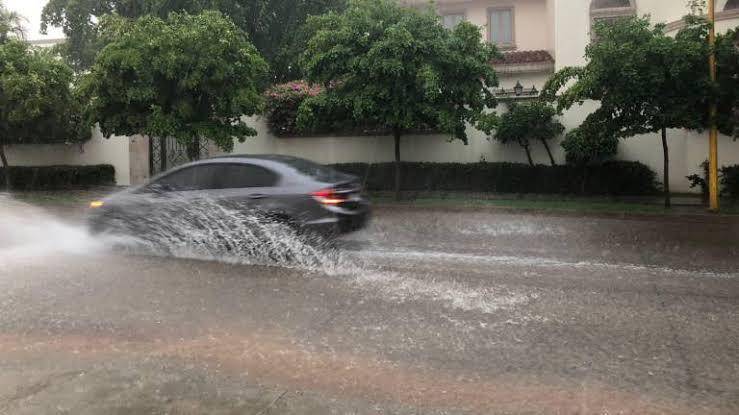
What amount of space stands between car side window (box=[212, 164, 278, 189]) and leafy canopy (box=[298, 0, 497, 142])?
7128mm

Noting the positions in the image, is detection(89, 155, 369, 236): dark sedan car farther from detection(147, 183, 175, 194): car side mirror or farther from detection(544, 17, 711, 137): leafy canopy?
detection(544, 17, 711, 137): leafy canopy

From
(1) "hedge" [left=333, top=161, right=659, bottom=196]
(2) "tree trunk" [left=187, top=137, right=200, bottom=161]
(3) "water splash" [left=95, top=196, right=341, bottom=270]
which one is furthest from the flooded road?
(2) "tree trunk" [left=187, top=137, right=200, bottom=161]

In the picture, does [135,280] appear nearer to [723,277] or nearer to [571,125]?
[723,277]

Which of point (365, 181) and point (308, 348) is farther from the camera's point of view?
point (365, 181)

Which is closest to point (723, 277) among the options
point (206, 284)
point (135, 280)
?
point (206, 284)

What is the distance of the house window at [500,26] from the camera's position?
2573 cm

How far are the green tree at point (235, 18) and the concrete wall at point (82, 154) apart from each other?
3.55 meters

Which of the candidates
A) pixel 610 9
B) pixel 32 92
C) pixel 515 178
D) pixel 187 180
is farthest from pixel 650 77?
pixel 32 92

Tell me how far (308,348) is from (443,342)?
1102 mm

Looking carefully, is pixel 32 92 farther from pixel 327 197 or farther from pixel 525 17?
pixel 525 17

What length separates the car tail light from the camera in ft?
27.8

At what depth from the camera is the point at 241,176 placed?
8.99 m

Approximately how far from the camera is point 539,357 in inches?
189

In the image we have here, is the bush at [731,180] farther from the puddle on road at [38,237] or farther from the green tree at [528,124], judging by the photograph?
the puddle on road at [38,237]
